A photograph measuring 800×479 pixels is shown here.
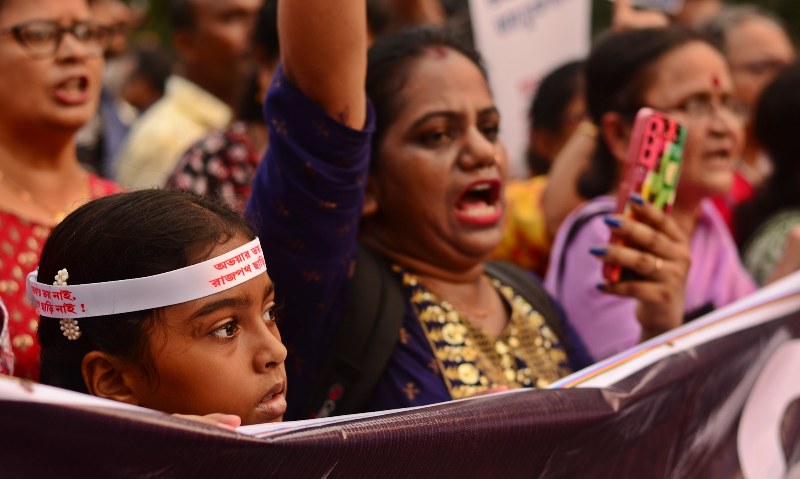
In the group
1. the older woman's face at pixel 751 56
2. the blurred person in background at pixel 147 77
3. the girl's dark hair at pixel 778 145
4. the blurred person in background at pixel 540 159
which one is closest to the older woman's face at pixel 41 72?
the blurred person in background at pixel 540 159

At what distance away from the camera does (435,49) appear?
2.82 metres

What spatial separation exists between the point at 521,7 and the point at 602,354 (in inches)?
91.9

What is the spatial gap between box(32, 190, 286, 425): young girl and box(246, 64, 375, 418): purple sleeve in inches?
11.2

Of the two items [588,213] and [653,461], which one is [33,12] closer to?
[588,213]

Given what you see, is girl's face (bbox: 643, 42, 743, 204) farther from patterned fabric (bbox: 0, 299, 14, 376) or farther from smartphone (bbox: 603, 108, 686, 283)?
patterned fabric (bbox: 0, 299, 14, 376)

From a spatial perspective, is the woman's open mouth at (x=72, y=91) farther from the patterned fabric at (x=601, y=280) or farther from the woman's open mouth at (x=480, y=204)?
the patterned fabric at (x=601, y=280)

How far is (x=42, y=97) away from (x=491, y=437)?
1.64 m

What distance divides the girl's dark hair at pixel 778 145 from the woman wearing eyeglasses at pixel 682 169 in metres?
0.93

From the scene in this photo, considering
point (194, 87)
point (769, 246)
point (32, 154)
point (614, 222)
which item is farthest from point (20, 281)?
point (194, 87)

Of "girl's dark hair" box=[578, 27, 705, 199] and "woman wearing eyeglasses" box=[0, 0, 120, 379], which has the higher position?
"woman wearing eyeglasses" box=[0, 0, 120, 379]

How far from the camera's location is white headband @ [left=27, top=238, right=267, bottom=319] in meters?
1.82

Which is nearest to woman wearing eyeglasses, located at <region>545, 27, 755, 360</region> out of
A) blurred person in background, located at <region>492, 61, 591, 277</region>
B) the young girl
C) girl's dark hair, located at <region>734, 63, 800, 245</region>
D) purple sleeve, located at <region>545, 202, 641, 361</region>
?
purple sleeve, located at <region>545, 202, 641, 361</region>

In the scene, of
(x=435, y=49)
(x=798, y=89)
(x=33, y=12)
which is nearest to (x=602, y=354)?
(x=435, y=49)

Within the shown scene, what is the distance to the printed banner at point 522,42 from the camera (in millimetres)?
5043
